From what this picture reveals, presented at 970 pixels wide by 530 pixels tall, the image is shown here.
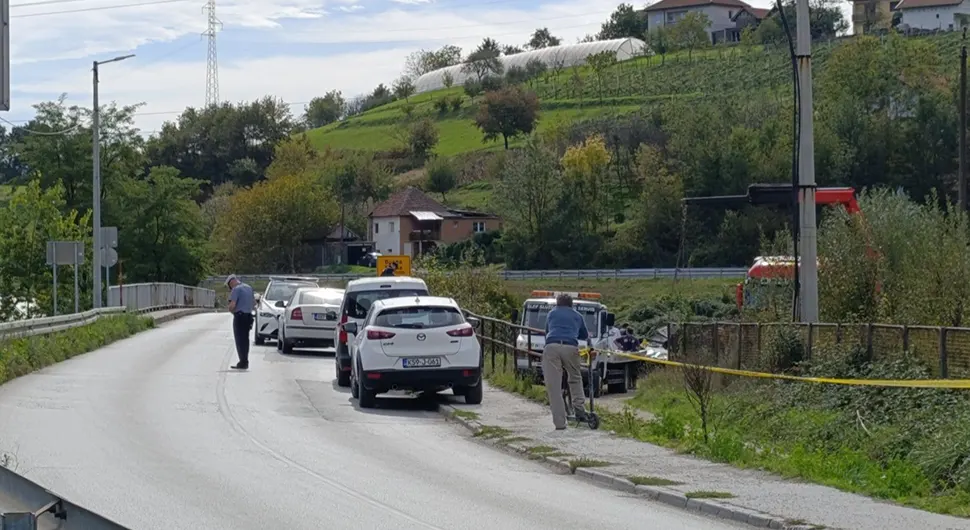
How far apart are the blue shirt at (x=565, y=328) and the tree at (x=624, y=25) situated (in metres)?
170

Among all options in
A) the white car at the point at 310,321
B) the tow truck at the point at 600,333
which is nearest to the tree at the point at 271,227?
the tow truck at the point at 600,333

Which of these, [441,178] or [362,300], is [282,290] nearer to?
[362,300]

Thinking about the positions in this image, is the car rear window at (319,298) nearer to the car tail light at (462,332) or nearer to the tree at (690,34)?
the car tail light at (462,332)

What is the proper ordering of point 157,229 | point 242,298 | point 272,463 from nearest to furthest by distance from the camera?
point 272,463 → point 242,298 → point 157,229

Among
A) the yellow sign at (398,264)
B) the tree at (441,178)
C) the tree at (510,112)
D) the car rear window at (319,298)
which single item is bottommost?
the car rear window at (319,298)

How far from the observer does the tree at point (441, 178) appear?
121 meters

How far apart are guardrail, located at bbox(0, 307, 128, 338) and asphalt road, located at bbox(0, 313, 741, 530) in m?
2.05

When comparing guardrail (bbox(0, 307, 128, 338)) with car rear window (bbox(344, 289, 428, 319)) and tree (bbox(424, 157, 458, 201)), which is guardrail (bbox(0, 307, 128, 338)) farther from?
tree (bbox(424, 157, 458, 201))

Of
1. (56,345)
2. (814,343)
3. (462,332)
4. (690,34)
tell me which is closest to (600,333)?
(56,345)

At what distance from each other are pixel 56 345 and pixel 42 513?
23.5 metres

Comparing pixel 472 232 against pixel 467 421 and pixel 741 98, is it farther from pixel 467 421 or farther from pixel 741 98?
pixel 467 421

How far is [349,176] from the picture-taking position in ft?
405

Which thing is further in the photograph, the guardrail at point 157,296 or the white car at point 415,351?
the guardrail at point 157,296

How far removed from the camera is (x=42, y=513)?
608 cm
